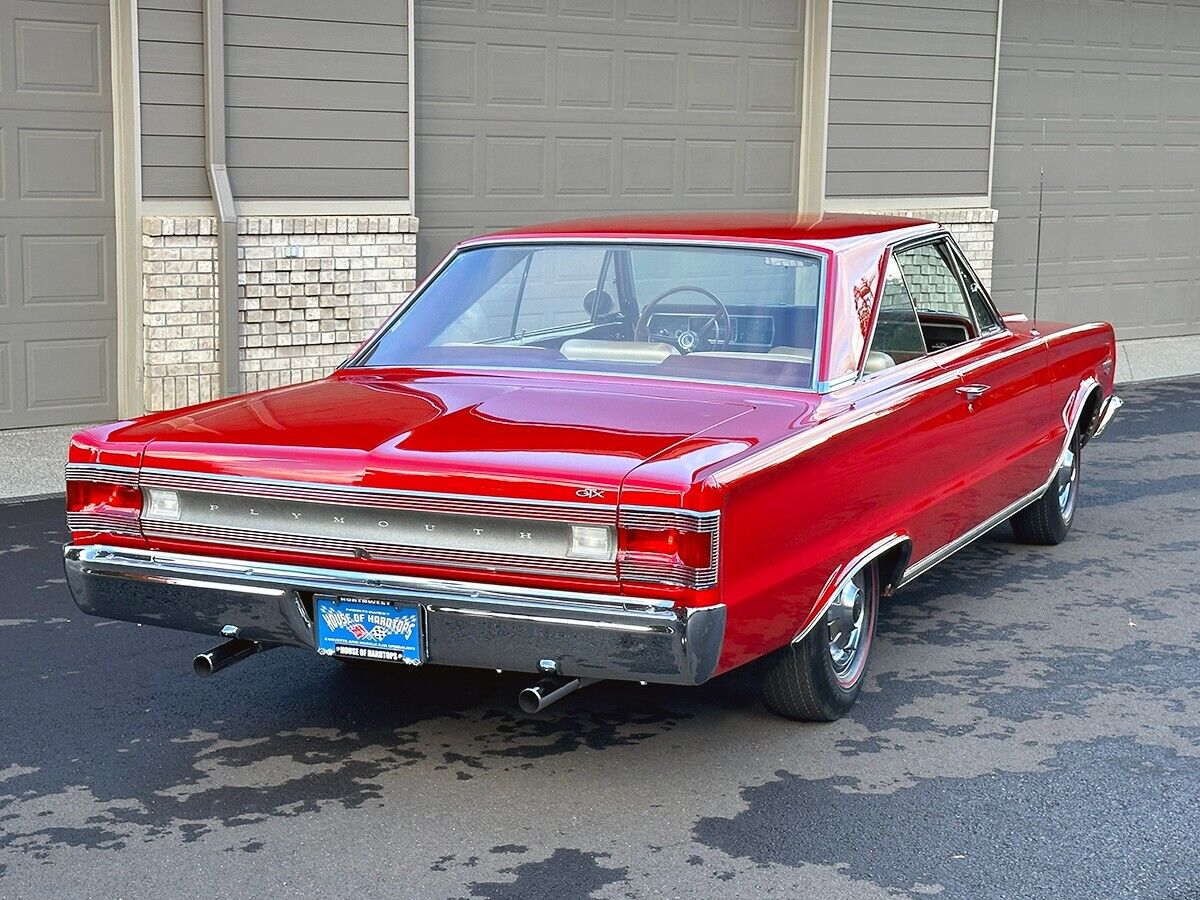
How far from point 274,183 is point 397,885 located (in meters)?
7.05

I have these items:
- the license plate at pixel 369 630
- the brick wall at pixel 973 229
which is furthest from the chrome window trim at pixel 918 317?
the brick wall at pixel 973 229

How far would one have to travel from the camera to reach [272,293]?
10367mm

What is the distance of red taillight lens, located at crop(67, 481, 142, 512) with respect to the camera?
4645 millimetres

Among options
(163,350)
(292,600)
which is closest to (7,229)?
(163,350)

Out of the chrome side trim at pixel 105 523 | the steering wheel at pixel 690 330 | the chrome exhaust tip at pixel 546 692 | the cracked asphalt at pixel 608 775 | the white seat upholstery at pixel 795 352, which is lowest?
the cracked asphalt at pixel 608 775

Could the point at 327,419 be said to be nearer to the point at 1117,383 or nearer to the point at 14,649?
the point at 14,649

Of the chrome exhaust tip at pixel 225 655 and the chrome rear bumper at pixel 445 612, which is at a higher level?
the chrome rear bumper at pixel 445 612

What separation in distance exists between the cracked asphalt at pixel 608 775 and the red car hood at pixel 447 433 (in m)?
0.88

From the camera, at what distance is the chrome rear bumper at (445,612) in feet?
13.6

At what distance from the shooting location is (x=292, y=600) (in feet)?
14.5

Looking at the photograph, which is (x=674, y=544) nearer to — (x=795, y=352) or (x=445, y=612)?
(x=445, y=612)

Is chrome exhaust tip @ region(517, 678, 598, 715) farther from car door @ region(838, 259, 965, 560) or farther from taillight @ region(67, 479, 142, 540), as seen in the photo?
taillight @ region(67, 479, 142, 540)

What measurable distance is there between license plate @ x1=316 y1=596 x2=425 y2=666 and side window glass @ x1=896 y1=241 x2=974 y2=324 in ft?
8.04

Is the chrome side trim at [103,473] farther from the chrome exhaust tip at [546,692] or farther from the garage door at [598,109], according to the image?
the garage door at [598,109]
